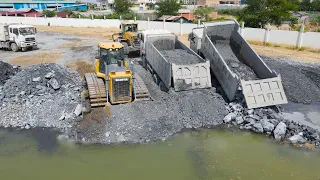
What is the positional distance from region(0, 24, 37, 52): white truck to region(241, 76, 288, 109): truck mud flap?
1555cm

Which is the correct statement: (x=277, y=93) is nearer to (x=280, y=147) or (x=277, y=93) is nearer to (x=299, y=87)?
(x=280, y=147)

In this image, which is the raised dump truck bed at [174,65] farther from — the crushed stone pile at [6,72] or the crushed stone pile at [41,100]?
the crushed stone pile at [6,72]

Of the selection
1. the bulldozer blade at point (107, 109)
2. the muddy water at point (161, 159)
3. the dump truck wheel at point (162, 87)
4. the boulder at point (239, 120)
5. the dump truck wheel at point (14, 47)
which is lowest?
the muddy water at point (161, 159)

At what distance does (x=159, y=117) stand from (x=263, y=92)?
3584 mm

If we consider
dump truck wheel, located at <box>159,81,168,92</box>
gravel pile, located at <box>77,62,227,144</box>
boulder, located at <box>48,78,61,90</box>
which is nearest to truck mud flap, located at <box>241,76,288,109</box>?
gravel pile, located at <box>77,62,227,144</box>

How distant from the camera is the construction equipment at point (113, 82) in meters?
9.30

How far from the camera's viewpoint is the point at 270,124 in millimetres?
8750

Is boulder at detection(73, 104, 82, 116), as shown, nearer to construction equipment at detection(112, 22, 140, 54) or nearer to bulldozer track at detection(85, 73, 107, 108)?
bulldozer track at detection(85, 73, 107, 108)

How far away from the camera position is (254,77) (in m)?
10.8

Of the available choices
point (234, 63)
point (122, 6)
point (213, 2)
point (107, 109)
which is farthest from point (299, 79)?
point (213, 2)

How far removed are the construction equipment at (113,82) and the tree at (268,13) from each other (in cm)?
1763

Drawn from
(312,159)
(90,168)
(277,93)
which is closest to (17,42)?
(90,168)

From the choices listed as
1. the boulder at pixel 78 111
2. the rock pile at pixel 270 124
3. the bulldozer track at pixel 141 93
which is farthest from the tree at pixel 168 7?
the boulder at pixel 78 111

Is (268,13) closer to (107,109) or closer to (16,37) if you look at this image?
(107,109)
